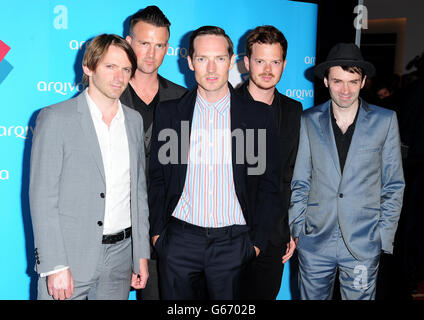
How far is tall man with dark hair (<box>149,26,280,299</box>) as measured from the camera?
2527 millimetres

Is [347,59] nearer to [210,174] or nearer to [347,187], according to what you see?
[347,187]

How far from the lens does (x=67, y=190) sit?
91.1 inches

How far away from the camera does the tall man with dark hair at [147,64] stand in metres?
3.06

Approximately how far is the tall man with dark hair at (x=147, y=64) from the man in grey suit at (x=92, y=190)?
47 centimetres

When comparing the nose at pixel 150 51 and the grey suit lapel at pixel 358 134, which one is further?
the nose at pixel 150 51

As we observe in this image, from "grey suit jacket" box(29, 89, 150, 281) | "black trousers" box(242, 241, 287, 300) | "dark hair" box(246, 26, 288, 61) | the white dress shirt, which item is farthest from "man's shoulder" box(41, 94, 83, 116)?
"black trousers" box(242, 241, 287, 300)

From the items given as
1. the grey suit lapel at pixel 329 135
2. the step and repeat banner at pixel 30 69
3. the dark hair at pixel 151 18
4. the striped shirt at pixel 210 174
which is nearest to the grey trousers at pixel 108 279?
the striped shirt at pixel 210 174

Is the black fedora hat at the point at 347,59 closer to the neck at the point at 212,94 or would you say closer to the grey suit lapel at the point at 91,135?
the neck at the point at 212,94

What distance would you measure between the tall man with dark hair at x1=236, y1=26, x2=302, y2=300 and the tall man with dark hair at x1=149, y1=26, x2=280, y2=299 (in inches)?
15.3

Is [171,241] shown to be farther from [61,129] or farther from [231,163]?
[61,129]

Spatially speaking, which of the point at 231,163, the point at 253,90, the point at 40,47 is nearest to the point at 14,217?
the point at 40,47

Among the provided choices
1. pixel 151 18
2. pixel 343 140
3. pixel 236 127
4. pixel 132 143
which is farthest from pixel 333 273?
pixel 151 18

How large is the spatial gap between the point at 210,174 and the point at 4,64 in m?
2.04

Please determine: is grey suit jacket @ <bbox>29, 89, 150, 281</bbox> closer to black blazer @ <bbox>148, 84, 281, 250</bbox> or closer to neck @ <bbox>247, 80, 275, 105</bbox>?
black blazer @ <bbox>148, 84, 281, 250</bbox>
